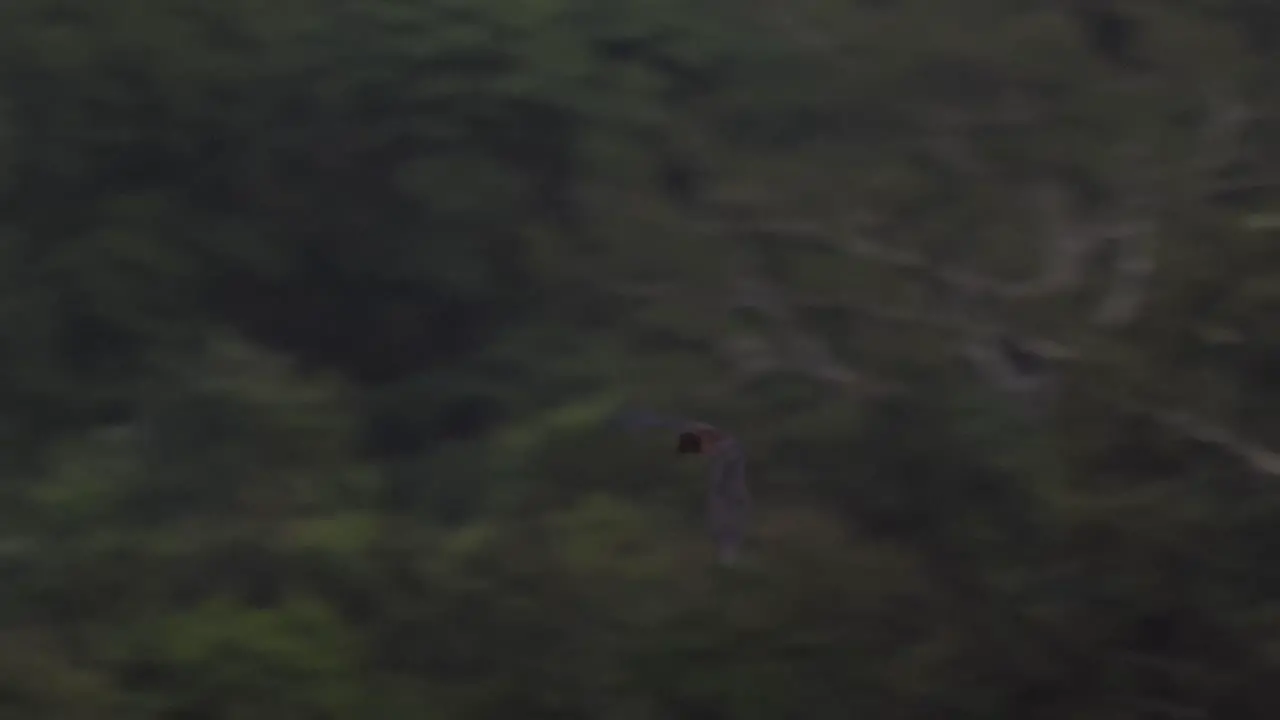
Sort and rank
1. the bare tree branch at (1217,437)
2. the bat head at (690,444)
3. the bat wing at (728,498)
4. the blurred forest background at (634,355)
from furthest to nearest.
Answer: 1. the blurred forest background at (634,355)
2. the bare tree branch at (1217,437)
3. the bat wing at (728,498)
4. the bat head at (690,444)

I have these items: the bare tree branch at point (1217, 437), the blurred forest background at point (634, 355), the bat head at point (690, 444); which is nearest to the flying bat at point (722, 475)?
the bat head at point (690, 444)

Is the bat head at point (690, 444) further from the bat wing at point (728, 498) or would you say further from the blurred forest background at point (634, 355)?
the blurred forest background at point (634, 355)

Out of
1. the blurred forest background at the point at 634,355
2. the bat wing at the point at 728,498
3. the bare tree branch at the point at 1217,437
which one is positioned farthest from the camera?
the blurred forest background at the point at 634,355

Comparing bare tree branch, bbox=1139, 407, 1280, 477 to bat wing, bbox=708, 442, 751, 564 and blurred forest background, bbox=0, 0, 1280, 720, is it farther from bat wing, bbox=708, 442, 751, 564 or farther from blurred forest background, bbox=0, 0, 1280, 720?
bat wing, bbox=708, 442, 751, 564

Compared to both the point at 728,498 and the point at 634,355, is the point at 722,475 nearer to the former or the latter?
the point at 728,498

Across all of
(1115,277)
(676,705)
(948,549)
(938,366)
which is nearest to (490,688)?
(676,705)

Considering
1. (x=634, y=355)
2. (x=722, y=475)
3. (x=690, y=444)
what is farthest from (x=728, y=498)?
(x=634, y=355)

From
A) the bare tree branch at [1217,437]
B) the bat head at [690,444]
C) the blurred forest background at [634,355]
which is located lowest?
the blurred forest background at [634,355]

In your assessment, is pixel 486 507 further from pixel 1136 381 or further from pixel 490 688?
pixel 1136 381

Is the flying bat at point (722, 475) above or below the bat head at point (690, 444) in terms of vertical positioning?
below
